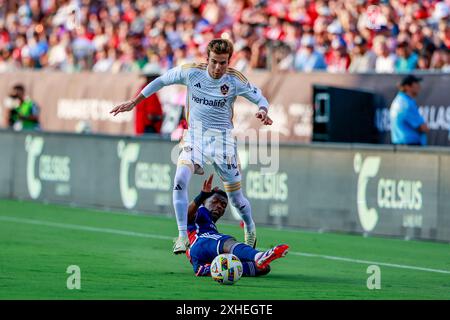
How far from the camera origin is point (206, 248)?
37.1ft

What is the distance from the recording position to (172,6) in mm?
27750

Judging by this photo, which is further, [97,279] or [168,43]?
[168,43]

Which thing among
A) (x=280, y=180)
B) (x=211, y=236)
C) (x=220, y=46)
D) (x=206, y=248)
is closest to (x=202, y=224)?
(x=211, y=236)

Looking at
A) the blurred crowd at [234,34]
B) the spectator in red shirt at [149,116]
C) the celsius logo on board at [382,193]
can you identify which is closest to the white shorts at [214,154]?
the celsius logo on board at [382,193]

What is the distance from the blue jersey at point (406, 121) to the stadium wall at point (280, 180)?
110 centimetres

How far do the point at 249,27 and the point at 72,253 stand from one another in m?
11.5

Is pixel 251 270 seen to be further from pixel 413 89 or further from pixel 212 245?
pixel 413 89

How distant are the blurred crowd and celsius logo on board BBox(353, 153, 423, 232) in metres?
3.23

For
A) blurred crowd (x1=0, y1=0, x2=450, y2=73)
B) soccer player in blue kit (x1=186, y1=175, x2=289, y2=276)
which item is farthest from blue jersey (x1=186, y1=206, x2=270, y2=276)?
blurred crowd (x1=0, y1=0, x2=450, y2=73)

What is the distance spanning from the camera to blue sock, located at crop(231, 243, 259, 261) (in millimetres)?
11258

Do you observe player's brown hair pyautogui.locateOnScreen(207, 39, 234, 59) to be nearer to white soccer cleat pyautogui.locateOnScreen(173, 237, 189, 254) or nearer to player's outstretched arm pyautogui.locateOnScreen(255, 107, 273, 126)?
player's outstretched arm pyautogui.locateOnScreen(255, 107, 273, 126)
